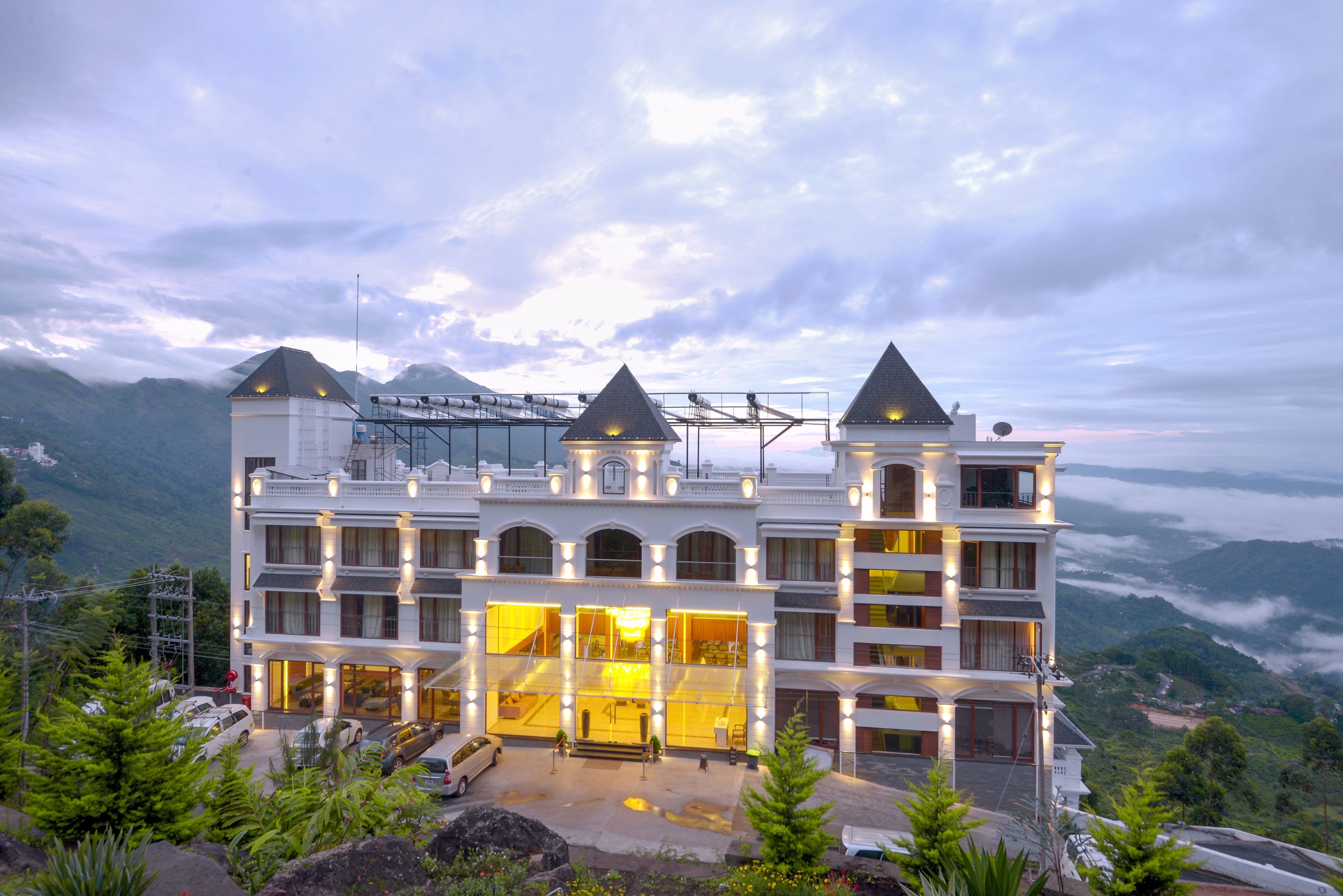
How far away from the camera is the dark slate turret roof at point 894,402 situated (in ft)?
92.9

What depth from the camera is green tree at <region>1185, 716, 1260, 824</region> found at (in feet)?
107

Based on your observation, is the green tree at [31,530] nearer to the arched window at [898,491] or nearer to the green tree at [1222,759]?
the arched window at [898,491]

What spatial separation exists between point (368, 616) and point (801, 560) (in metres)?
20.9

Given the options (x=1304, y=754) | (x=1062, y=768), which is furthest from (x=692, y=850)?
(x=1304, y=754)

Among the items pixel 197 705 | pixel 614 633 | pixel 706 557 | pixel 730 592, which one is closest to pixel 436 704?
pixel 614 633

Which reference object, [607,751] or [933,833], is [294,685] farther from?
[933,833]

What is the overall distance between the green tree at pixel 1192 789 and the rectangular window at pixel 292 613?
43.1 m

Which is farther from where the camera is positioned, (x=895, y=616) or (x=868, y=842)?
(x=895, y=616)

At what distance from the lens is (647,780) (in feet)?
82.1

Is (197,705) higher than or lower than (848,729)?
higher

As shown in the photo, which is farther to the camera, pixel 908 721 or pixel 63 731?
pixel 908 721

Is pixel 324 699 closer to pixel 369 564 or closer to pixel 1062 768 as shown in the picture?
pixel 369 564

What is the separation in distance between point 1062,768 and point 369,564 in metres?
32.9

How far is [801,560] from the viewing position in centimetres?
2923
